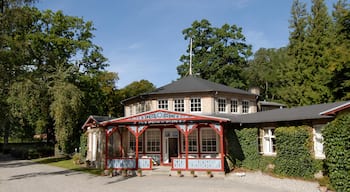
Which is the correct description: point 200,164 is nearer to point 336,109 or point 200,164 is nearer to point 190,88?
point 336,109

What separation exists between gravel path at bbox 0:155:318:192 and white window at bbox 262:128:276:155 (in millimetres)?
1922

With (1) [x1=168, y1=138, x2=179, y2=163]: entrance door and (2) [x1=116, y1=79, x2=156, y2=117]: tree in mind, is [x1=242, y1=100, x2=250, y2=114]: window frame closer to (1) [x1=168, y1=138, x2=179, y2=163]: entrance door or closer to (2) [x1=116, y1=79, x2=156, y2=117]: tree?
(1) [x1=168, y1=138, x2=179, y2=163]: entrance door

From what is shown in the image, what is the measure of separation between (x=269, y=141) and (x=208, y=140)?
4615 millimetres

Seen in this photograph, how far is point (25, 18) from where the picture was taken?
665 inches

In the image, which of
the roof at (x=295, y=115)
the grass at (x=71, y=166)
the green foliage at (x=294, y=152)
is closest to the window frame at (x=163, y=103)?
the roof at (x=295, y=115)

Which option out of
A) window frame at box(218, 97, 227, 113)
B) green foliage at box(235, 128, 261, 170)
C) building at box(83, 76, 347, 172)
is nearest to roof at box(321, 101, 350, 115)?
building at box(83, 76, 347, 172)

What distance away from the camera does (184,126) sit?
65.8ft

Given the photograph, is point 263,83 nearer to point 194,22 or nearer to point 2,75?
point 194,22

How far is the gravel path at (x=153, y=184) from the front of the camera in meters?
14.8

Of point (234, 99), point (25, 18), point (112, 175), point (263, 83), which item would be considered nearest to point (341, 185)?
point (112, 175)

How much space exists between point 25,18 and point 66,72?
17366mm

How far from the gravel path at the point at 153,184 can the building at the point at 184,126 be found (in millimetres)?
1920

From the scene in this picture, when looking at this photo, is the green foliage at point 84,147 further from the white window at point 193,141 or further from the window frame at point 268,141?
the window frame at point 268,141

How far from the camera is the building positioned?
63.0 feet
